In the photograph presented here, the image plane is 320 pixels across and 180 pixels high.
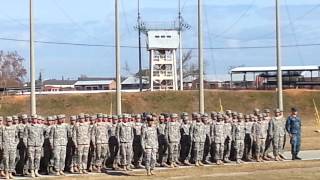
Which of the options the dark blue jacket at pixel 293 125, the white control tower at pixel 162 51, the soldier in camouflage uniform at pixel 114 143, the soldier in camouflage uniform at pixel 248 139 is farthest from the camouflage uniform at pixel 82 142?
the white control tower at pixel 162 51

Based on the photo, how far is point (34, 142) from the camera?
60.0 feet

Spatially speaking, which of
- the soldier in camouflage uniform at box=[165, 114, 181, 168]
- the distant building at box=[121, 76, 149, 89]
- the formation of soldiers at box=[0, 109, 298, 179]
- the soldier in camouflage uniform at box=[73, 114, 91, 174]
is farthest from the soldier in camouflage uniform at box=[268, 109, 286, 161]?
the distant building at box=[121, 76, 149, 89]

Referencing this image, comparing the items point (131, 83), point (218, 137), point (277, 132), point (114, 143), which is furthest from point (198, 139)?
point (131, 83)

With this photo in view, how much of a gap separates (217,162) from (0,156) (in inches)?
259

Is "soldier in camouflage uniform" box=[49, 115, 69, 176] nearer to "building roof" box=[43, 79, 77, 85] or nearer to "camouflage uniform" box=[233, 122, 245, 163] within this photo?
"camouflage uniform" box=[233, 122, 245, 163]

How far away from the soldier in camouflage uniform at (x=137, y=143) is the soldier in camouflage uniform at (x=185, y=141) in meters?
1.45

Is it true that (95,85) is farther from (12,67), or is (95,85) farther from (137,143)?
(137,143)

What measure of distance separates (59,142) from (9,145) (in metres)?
1.31

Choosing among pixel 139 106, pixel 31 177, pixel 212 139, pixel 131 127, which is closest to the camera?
pixel 31 177

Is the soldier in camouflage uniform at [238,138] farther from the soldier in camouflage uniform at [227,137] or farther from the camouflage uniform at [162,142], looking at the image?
the camouflage uniform at [162,142]

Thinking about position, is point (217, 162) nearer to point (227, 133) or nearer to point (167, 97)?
point (227, 133)

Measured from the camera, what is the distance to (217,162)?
836 inches

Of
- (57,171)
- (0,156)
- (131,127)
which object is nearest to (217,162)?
(131,127)

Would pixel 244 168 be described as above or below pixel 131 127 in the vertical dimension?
below
